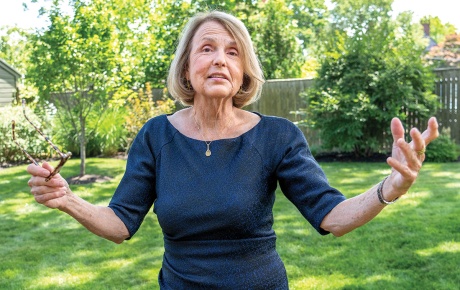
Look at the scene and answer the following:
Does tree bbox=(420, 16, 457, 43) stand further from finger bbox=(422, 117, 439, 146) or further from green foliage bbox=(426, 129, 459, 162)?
finger bbox=(422, 117, 439, 146)

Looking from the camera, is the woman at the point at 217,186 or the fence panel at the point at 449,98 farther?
the fence panel at the point at 449,98

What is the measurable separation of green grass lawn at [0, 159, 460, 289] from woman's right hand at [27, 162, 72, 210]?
9.65ft

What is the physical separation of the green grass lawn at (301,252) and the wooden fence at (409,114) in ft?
18.5

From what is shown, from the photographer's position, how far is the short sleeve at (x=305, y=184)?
2.26 m

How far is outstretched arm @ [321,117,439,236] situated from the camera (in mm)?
1826

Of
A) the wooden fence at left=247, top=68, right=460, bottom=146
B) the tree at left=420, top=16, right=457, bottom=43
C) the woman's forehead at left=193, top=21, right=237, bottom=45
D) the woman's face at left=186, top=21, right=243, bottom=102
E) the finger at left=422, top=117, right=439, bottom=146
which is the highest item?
the tree at left=420, top=16, right=457, bottom=43

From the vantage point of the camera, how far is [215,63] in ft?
7.87

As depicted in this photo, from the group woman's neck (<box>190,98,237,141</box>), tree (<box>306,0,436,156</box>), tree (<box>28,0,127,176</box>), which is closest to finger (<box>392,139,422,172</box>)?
woman's neck (<box>190,98,237,141</box>)

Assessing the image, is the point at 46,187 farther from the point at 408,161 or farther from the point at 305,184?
the point at 408,161

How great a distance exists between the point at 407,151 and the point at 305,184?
56 centimetres

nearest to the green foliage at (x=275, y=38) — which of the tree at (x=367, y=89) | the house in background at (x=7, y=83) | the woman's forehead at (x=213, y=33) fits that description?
the tree at (x=367, y=89)

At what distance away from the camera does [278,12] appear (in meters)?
17.9

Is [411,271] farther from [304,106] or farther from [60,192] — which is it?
[304,106]

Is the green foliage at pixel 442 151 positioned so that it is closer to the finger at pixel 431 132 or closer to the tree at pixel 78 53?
the tree at pixel 78 53
